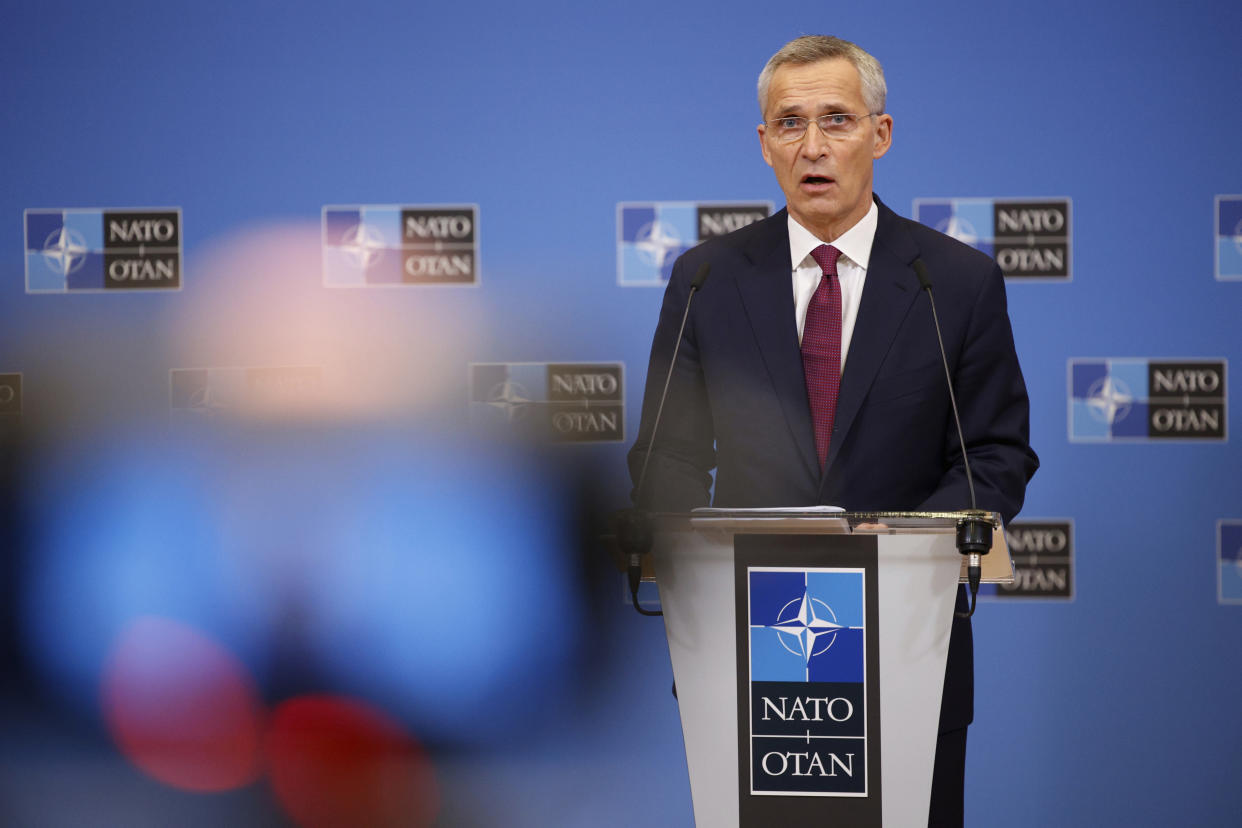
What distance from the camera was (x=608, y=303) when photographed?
9.91 ft

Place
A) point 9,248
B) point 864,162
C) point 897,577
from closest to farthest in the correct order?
point 897,577
point 864,162
point 9,248

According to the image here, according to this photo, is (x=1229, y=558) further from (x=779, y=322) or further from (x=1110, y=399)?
(x=779, y=322)

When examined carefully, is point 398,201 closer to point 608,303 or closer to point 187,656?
point 608,303

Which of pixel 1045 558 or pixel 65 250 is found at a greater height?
pixel 65 250

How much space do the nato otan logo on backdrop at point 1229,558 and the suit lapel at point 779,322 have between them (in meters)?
1.71

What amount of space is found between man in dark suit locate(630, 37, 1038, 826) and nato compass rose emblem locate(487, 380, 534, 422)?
120 cm

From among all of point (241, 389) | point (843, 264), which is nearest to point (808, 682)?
point (843, 264)

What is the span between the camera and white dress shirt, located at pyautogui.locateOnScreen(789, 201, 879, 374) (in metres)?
1.79

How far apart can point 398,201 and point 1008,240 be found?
5.12 feet

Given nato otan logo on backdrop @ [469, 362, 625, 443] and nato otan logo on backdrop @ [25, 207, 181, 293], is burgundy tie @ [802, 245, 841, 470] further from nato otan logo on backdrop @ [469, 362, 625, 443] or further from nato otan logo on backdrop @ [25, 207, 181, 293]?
nato otan logo on backdrop @ [25, 207, 181, 293]

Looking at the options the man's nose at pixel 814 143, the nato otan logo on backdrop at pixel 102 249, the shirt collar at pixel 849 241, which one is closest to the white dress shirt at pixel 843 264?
the shirt collar at pixel 849 241

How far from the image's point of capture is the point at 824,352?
175cm

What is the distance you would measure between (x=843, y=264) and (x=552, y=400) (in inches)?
51.8

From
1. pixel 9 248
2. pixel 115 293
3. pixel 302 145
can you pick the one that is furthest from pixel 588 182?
pixel 9 248
